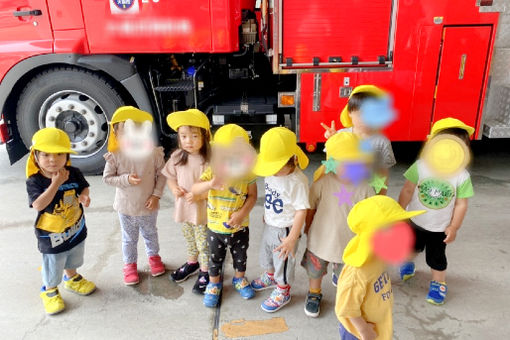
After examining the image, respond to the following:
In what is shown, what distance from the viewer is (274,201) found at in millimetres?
2268

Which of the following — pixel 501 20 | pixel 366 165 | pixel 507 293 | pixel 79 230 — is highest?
pixel 501 20

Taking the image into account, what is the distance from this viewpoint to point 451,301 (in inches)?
100

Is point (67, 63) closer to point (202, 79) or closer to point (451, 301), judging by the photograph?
point (202, 79)

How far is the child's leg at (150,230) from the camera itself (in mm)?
2684

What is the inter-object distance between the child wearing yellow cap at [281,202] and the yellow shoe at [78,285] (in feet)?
3.59

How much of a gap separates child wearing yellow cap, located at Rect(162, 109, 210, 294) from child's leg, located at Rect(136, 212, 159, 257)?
24 centimetres

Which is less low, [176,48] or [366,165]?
[176,48]

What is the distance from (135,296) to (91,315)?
0.90ft

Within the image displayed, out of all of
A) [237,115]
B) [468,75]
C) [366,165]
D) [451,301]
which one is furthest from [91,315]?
[468,75]

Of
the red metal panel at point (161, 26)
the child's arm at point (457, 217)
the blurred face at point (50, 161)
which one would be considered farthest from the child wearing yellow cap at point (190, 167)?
the red metal panel at point (161, 26)

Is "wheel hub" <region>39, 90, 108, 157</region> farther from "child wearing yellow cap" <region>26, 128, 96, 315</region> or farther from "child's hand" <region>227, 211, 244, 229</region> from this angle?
"child's hand" <region>227, 211, 244, 229</region>

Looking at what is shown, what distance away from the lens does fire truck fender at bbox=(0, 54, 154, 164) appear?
414 cm

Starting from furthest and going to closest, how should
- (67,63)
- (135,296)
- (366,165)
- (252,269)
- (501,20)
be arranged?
1. (67,63)
2. (501,20)
3. (252,269)
4. (135,296)
5. (366,165)

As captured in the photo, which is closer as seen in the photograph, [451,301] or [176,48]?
[451,301]
